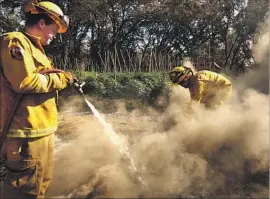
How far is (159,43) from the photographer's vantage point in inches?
980

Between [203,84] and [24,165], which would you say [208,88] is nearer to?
[203,84]

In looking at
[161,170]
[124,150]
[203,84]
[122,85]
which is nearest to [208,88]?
[203,84]

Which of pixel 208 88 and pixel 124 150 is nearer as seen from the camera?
pixel 124 150

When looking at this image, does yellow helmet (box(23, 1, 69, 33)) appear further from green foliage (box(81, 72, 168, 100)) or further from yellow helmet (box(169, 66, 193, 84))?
green foliage (box(81, 72, 168, 100))

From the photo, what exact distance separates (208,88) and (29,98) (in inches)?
177

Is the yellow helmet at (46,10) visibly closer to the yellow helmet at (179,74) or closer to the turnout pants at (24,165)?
the turnout pants at (24,165)

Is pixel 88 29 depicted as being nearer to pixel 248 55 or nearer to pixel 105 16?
pixel 105 16

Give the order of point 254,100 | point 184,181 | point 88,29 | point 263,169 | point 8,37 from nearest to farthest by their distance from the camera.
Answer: point 8,37
point 184,181
point 263,169
point 254,100
point 88,29

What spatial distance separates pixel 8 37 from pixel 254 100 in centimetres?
676

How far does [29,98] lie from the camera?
9.44 ft

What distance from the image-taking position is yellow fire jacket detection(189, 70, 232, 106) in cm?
641

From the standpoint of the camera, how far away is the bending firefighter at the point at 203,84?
253 inches

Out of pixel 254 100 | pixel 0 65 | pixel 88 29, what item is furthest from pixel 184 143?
pixel 88 29

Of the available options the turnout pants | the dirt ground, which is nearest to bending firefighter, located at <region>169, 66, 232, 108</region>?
the dirt ground
